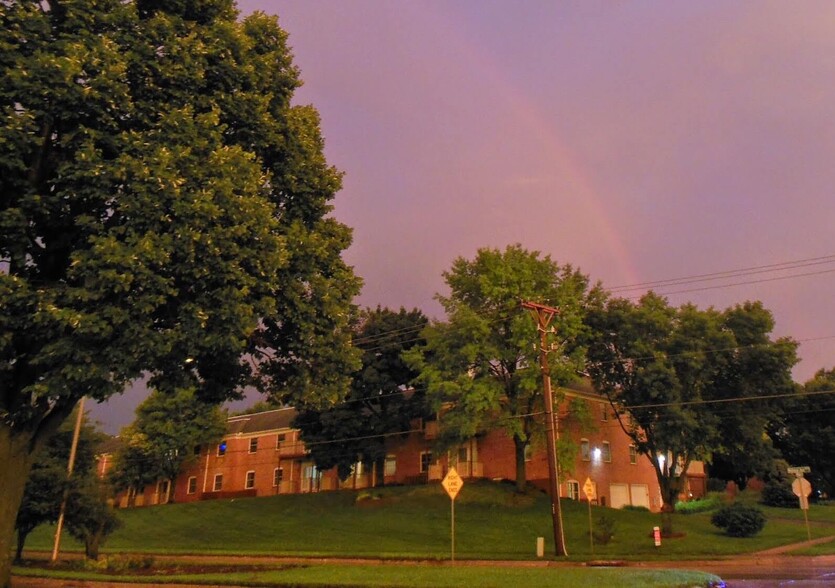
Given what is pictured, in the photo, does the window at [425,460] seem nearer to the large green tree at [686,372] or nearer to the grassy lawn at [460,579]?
the large green tree at [686,372]

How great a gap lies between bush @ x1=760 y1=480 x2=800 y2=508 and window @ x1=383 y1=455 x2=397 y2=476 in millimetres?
31268

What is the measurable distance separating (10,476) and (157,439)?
56.5 m

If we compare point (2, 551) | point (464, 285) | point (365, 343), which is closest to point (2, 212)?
point (2, 551)

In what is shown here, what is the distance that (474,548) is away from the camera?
33938 millimetres

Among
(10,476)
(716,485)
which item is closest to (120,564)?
(10,476)

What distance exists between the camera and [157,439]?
67.8 metres

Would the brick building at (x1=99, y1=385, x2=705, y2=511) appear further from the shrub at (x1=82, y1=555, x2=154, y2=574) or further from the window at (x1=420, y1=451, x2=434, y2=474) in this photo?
the shrub at (x1=82, y1=555, x2=154, y2=574)

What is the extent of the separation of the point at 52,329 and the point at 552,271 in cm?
3913

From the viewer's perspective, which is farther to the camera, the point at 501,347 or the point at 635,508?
the point at 635,508

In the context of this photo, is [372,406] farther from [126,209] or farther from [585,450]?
[126,209]

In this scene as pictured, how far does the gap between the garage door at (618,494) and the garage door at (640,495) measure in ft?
3.37

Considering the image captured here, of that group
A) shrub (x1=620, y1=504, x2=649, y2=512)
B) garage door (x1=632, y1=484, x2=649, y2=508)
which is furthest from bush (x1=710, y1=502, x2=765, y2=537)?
garage door (x1=632, y1=484, x2=649, y2=508)

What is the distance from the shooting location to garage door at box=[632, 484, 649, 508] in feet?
189

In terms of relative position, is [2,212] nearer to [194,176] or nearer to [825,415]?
[194,176]
